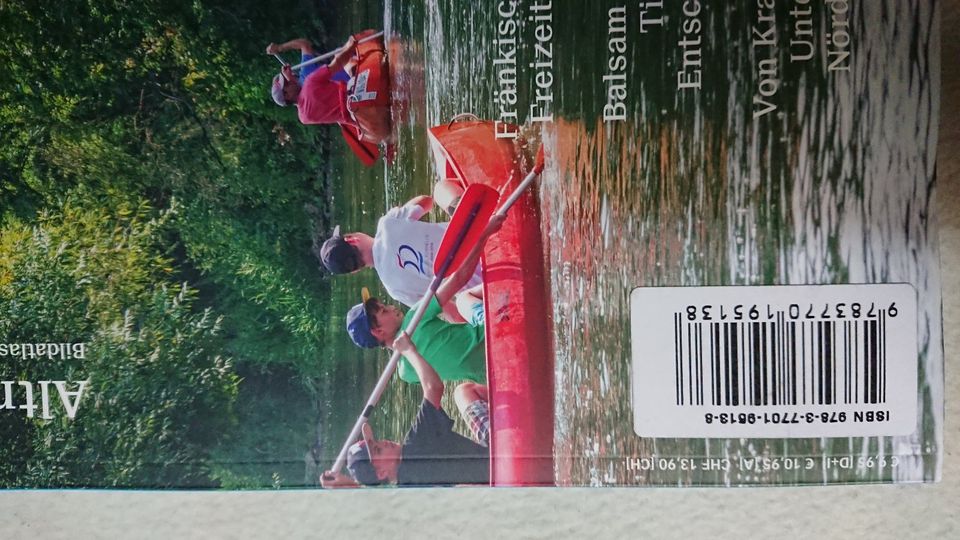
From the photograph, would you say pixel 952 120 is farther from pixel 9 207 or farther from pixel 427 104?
pixel 9 207

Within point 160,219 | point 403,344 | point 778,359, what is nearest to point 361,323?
point 403,344

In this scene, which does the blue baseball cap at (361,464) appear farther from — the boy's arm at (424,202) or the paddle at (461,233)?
the boy's arm at (424,202)

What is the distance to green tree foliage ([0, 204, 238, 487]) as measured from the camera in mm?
490

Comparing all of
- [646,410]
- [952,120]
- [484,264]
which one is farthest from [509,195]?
[952,120]

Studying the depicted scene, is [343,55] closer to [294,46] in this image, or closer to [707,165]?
[294,46]

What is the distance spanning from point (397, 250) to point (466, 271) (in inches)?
1.7

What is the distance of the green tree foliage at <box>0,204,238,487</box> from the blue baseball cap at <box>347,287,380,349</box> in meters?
0.08

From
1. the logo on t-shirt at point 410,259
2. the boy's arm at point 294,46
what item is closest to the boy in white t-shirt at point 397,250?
the logo on t-shirt at point 410,259

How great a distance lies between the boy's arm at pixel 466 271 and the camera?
481 millimetres

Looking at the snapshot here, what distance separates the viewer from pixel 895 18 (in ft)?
1.53

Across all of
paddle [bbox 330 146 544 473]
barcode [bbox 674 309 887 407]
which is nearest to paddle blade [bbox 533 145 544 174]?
paddle [bbox 330 146 544 473]

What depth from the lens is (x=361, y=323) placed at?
0.49 metres

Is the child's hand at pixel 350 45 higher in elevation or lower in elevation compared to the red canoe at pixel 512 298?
higher

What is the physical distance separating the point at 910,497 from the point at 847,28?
0.28 metres
